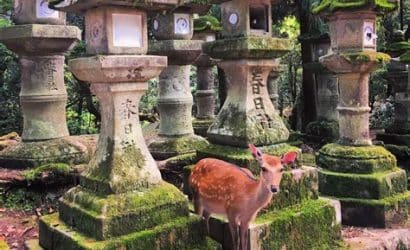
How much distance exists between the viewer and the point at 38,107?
20.3 feet

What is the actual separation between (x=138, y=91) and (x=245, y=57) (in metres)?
1.19

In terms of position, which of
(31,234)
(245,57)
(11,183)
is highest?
(245,57)

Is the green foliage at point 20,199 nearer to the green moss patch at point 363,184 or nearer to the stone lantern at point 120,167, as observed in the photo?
the stone lantern at point 120,167

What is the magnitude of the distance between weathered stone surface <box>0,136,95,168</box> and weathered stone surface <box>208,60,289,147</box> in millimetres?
2331

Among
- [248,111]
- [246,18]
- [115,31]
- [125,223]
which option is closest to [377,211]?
[248,111]

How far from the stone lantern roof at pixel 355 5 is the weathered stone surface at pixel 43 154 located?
3.78 m

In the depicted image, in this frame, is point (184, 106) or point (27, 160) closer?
point (27, 160)

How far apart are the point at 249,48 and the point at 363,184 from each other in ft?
8.58

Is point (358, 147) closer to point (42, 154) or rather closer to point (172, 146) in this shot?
point (172, 146)

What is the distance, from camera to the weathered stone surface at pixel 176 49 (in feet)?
20.5

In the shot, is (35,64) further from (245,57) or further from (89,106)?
(89,106)

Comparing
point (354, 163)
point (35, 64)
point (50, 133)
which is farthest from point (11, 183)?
point (354, 163)

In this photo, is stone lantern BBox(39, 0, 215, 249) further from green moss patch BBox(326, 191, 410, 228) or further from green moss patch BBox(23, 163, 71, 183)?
green moss patch BBox(326, 191, 410, 228)

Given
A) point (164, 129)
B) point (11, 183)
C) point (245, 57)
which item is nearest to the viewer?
point (245, 57)
